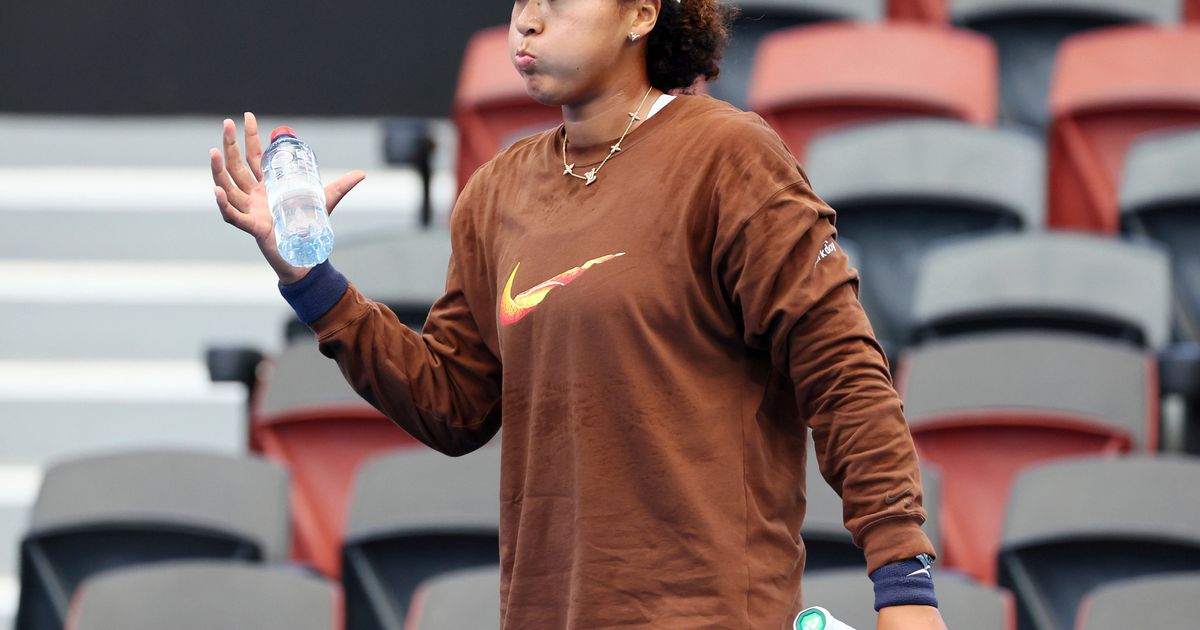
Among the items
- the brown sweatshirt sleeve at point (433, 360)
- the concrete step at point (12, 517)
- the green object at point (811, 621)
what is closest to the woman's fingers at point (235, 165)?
the brown sweatshirt sleeve at point (433, 360)

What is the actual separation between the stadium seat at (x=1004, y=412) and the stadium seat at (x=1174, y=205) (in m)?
0.48

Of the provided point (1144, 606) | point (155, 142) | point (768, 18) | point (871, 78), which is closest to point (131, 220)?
point (155, 142)

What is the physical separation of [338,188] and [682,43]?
263 millimetres

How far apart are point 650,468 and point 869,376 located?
15cm

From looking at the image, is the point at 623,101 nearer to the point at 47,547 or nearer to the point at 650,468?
the point at 650,468

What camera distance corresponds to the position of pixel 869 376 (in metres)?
1.11

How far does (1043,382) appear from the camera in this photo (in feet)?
7.78

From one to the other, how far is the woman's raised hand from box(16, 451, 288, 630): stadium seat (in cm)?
109

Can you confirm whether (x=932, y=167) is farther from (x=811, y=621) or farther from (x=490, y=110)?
(x=811, y=621)

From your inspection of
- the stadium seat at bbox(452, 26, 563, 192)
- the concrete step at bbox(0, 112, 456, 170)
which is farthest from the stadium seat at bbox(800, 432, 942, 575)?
the concrete step at bbox(0, 112, 456, 170)

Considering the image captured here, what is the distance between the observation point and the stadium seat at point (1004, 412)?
2373mm

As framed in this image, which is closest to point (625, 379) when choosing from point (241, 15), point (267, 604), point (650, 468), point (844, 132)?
point (650, 468)

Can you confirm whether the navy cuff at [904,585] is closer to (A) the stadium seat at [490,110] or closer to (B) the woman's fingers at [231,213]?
(B) the woman's fingers at [231,213]

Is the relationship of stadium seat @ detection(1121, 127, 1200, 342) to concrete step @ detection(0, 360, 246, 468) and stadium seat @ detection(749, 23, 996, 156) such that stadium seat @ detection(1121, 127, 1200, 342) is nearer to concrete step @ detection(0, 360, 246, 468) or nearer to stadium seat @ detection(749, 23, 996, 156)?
stadium seat @ detection(749, 23, 996, 156)
